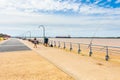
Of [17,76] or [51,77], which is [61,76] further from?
[17,76]

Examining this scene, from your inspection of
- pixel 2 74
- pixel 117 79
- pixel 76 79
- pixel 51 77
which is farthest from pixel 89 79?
pixel 2 74

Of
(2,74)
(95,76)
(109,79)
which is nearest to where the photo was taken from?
(109,79)

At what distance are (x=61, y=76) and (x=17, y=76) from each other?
6.54ft

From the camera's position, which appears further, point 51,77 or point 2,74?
point 2,74

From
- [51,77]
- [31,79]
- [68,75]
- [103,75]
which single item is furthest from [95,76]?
[31,79]

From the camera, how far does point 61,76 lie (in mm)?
9055

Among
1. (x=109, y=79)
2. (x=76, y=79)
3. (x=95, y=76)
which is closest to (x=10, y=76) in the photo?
(x=76, y=79)

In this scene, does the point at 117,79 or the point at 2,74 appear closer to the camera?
the point at 117,79

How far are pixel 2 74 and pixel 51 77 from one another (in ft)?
8.14

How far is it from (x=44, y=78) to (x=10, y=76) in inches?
65.5

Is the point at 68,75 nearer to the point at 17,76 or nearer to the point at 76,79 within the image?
the point at 76,79

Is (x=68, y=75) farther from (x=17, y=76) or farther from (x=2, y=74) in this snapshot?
(x=2, y=74)

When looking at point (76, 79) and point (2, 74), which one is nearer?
point (76, 79)

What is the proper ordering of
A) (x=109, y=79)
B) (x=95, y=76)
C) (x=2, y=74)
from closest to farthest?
1. (x=109, y=79)
2. (x=95, y=76)
3. (x=2, y=74)
